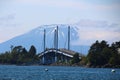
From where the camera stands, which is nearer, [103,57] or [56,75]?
[56,75]

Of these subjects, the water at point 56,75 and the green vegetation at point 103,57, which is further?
the green vegetation at point 103,57

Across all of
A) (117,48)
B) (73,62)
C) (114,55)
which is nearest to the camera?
(114,55)

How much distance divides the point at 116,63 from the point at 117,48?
11.8 metres

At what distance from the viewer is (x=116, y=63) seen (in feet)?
550

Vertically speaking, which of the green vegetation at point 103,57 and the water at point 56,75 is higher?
the green vegetation at point 103,57

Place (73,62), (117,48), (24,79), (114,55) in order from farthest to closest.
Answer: (73,62), (117,48), (114,55), (24,79)

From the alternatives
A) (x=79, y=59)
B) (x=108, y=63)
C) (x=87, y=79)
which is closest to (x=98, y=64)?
(x=108, y=63)

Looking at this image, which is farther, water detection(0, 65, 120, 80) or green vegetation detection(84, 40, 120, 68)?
green vegetation detection(84, 40, 120, 68)

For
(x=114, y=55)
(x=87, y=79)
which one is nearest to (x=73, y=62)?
(x=114, y=55)

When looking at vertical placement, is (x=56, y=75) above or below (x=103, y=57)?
below

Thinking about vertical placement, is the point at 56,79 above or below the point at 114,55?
below

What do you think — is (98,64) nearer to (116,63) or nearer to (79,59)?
(116,63)

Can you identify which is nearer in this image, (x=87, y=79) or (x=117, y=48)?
(x=87, y=79)

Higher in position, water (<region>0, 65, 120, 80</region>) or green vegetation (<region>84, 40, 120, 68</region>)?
green vegetation (<region>84, 40, 120, 68</region>)
